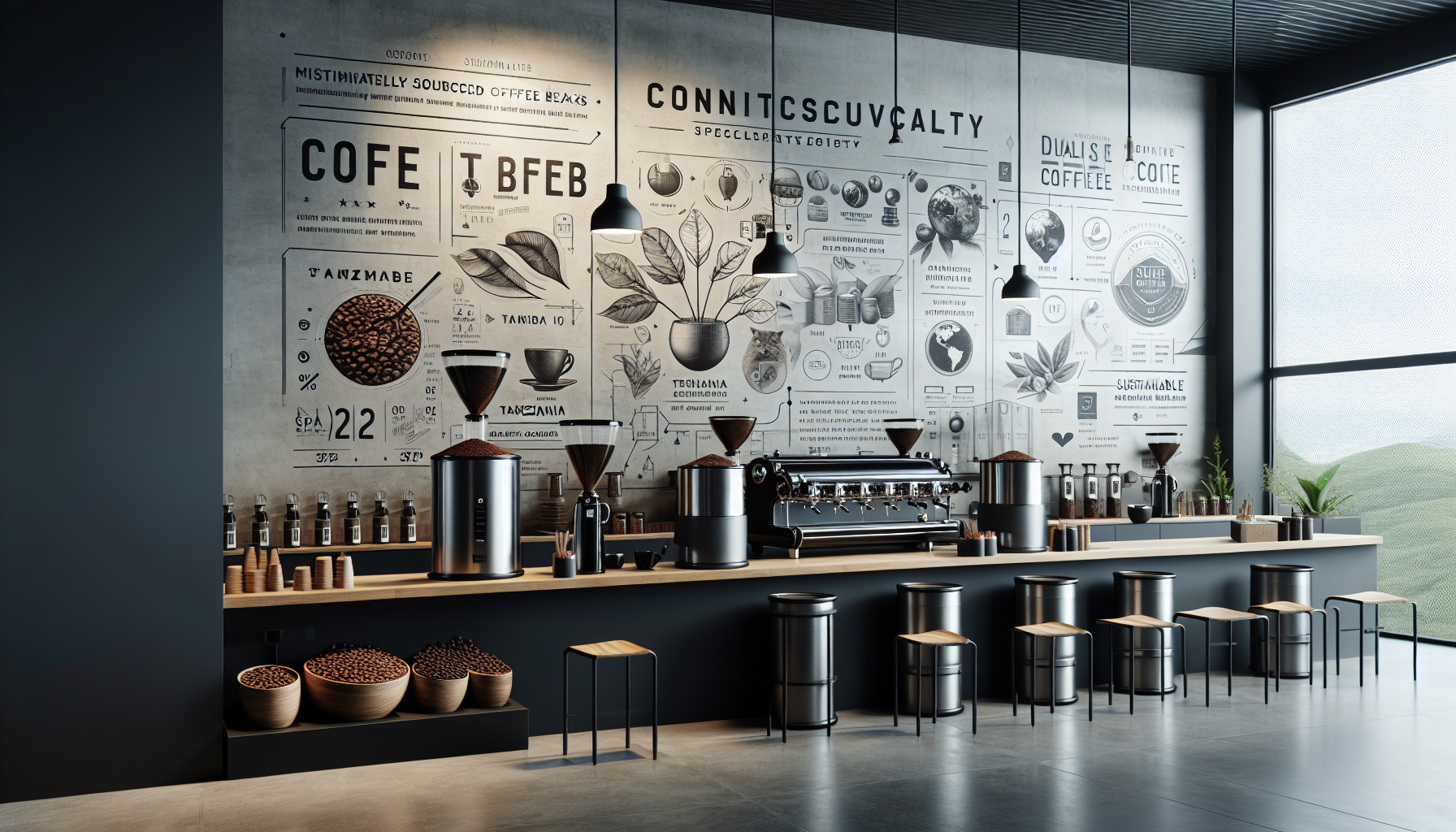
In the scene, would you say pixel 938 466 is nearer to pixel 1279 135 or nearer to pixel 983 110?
pixel 983 110

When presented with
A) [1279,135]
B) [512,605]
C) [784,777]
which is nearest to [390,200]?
[512,605]

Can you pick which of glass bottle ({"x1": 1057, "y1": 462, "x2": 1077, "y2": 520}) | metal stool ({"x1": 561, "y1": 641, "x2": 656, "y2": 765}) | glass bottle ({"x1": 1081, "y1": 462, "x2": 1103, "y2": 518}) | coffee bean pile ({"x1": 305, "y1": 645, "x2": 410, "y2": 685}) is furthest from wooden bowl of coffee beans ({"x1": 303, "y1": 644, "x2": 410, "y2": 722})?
glass bottle ({"x1": 1081, "y1": 462, "x2": 1103, "y2": 518})

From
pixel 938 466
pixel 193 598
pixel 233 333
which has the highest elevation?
pixel 233 333

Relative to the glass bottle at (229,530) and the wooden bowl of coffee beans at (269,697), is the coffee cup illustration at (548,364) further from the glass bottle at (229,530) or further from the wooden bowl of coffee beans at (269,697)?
the wooden bowl of coffee beans at (269,697)

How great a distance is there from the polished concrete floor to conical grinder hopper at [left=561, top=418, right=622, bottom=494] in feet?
4.22

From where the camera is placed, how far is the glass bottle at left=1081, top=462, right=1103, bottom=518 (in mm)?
9023

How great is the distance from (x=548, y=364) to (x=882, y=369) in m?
2.56

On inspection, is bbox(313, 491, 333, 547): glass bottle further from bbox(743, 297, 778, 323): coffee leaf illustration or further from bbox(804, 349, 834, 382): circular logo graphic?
bbox(804, 349, 834, 382): circular logo graphic

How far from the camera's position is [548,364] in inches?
298

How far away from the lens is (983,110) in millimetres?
8984

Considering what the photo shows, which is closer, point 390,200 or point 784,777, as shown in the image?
point 784,777

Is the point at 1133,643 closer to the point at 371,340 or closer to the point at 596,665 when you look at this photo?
the point at 596,665

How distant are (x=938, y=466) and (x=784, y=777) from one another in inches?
103

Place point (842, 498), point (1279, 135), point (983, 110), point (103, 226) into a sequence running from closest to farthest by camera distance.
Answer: point (103, 226) < point (842, 498) < point (983, 110) < point (1279, 135)
